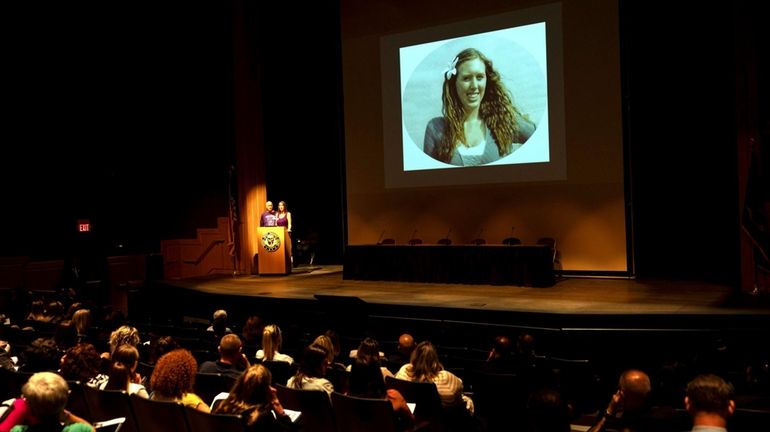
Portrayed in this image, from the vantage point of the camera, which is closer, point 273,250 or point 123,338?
point 123,338

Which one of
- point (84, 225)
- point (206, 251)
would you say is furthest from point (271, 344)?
point (84, 225)

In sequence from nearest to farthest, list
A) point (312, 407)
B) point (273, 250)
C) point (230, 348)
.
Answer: point (312, 407) → point (230, 348) → point (273, 250)

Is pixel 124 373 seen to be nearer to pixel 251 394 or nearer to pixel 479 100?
pixel 251 394

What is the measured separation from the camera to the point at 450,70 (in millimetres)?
11938

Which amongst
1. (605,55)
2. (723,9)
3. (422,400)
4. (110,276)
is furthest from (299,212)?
(422,400)

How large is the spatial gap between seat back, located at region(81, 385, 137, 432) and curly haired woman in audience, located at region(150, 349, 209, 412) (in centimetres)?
15

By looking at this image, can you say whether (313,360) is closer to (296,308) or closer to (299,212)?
(296,308)

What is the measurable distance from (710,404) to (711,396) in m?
0.03

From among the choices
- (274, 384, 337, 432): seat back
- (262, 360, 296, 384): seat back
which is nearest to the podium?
(262, 360, 296, 384): seat back

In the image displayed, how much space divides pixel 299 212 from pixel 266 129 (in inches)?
73.3

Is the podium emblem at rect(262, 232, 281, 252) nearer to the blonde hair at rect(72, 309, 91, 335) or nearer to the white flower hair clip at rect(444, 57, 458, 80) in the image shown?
the white flower hair clip at rect(444, 57, 458, 80)

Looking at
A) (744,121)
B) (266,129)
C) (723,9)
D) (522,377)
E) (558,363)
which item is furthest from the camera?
(266,129)

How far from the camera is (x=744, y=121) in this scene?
341 inches

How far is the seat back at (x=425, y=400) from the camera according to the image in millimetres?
3688
